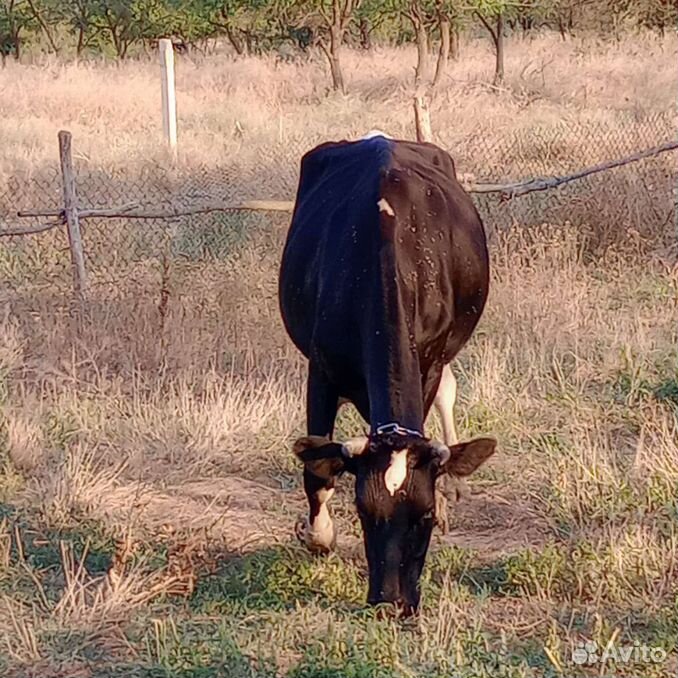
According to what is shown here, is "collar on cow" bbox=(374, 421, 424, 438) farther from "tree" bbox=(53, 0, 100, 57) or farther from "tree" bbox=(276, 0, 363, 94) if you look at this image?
"tree" bbox=(53, 0, 100, 57)

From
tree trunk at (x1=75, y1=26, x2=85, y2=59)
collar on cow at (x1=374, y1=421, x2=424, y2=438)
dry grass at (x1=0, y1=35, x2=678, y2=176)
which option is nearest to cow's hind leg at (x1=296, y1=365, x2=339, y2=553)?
collar on cow at (x1=374, y1=421, x2=424, y2=438)

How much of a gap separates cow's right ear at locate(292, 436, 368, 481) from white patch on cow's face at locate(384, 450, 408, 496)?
0.14 m

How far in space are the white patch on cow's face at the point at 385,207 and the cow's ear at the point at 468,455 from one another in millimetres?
1184

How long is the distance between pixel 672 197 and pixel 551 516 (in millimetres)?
5459

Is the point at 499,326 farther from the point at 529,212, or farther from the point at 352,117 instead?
the point at 352,117

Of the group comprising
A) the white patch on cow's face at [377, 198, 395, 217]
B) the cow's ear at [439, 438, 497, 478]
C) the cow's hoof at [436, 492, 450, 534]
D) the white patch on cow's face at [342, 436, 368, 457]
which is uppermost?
the white patch on cow's face at [377, 198, 395, 217]

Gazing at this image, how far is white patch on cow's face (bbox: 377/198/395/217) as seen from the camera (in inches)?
193

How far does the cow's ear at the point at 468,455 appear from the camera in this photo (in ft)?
13.4

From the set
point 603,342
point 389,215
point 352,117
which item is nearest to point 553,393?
point 603,342

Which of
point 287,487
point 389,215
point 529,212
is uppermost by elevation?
point 389,215

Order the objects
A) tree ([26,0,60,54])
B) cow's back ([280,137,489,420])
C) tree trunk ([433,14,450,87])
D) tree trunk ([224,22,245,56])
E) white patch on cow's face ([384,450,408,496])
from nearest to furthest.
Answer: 1. white patch on cow's face ([384,450,408,496])
2. cow's back ([280,137,489,420])
3. tree trunk ([433,14,450,87])
4. tree trunk ([224,22,245,56])
5. tree ([26,0,60,54])

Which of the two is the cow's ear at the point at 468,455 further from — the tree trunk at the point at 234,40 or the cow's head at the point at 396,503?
the tree trunk at the point at 234,40

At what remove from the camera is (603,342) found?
24.7 ft

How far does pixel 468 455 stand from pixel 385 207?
1245mm
